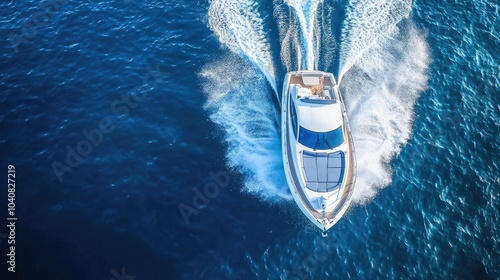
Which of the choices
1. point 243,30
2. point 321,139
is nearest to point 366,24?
point 243,30

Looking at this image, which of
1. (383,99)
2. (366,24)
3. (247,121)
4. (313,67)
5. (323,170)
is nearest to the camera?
(323,170)

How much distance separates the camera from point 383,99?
3684 centimetres

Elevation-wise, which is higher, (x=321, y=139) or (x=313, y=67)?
→ (x=313, y=67)

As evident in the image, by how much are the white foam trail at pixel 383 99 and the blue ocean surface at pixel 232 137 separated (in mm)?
140

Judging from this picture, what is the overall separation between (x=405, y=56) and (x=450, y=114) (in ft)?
23.7

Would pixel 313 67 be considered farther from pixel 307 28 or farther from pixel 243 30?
pixel 243 30

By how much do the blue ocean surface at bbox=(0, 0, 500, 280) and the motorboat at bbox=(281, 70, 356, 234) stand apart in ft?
5.85

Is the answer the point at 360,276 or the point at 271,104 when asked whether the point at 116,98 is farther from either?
the point at 360,276

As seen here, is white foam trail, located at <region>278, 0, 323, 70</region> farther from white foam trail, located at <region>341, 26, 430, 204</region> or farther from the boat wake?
white foam trail, located at <region>341, 26, 430, 204</region>

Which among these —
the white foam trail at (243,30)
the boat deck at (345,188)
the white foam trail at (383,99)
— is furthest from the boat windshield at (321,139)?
the white foam trail at (243,30)

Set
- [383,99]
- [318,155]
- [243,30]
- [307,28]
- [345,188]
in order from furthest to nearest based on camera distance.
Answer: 1. [243,30]
2. [307,28]
3. [383,99]
4. [318,155]
5. [345,188]

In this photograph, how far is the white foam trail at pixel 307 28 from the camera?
39.2 m

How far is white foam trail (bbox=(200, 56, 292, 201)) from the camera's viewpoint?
32.5 metres

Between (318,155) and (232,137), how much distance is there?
304 inches
